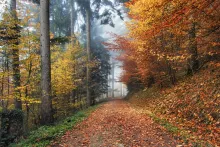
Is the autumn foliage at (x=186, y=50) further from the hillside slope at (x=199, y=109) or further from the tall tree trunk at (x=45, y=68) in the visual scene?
the tall tree trunk at (x=45, y=68)

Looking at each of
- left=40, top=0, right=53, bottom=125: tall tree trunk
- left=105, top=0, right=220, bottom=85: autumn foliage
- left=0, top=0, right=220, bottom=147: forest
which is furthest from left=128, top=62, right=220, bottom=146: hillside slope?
left=40, top=0, right=53, bottom=125: tall tree trunk

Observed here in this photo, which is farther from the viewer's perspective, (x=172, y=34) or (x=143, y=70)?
(x=143, y=70)

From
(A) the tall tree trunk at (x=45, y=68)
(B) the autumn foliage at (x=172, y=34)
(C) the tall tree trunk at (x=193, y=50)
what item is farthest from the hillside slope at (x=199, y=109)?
(A) the tall tree trunk at (x=45, y=68)

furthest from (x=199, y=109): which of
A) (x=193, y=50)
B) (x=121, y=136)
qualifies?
(x=193, y=50)

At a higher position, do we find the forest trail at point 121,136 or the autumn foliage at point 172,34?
the autumn foliage at point 172,34

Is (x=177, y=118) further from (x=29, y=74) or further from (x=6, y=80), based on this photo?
(x=6, y=80)

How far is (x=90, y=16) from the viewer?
15.3 m

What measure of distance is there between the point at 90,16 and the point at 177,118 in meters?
13.0

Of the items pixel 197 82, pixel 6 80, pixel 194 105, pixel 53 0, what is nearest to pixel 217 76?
pixel 197 82

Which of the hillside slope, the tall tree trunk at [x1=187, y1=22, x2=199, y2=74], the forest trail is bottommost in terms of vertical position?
the forest trail

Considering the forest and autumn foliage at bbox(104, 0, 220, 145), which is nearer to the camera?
the forest

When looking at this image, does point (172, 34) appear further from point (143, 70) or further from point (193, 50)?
point (143, 70)

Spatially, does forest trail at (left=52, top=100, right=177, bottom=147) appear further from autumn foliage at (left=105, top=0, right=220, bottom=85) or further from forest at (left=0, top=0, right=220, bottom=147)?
autumn foliage at (left=105, top=0, right=220, bottom=85)

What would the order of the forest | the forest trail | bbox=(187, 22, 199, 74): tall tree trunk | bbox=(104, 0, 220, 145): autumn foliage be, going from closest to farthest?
the forest trail < the forest < bbox=(104, 0, 220, 145): autumn foliage < bbox=(187, 22, 199, 74): tall tree trunk
